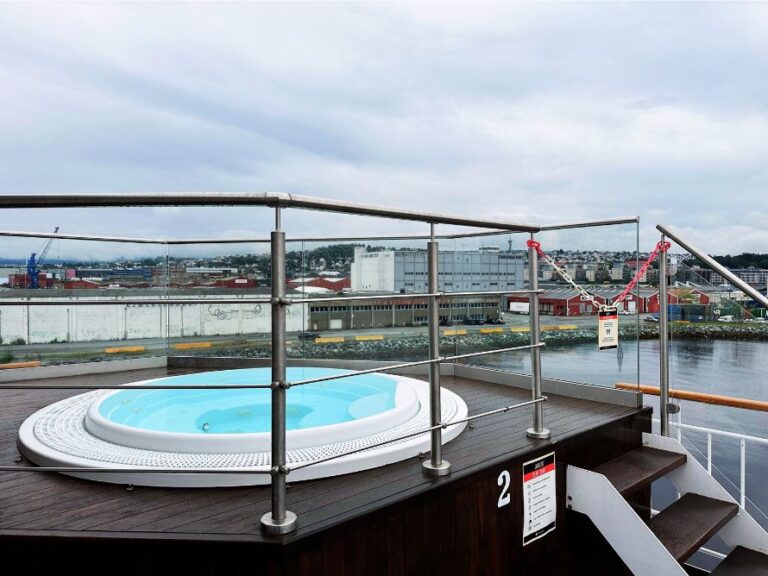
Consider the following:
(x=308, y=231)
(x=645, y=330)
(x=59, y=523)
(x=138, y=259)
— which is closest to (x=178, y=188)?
(x=59, y=523)

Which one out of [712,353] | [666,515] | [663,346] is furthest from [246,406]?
[712,353]

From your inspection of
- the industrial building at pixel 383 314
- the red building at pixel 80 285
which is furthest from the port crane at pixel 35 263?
the industrial building at pixel 383 314

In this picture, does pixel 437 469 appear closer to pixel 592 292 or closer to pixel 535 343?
pixel 535 343

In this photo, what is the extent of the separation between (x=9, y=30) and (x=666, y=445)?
8845mm

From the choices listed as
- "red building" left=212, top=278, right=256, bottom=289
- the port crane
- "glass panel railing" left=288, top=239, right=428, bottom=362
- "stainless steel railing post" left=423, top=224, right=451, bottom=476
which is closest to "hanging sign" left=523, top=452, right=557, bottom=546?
"stainless steel railing post" left=423, top=224, right=451, bottom=476

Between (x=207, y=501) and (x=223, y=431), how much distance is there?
0.83 metres

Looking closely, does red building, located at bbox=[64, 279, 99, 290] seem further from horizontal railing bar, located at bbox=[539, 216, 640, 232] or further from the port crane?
horizontal railing bar, located at bbox=[539, 216, 640, 232]

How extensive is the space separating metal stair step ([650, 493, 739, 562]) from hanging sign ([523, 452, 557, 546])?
1.60ft

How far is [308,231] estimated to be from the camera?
3719mm

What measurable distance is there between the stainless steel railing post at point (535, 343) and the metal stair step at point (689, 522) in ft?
2.09

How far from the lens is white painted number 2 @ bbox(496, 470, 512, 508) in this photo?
2.00 meters

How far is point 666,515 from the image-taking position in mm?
2438

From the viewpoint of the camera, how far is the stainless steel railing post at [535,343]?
226 cm

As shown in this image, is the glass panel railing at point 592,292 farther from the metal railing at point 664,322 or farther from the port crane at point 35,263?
the port crane at point 35,263
